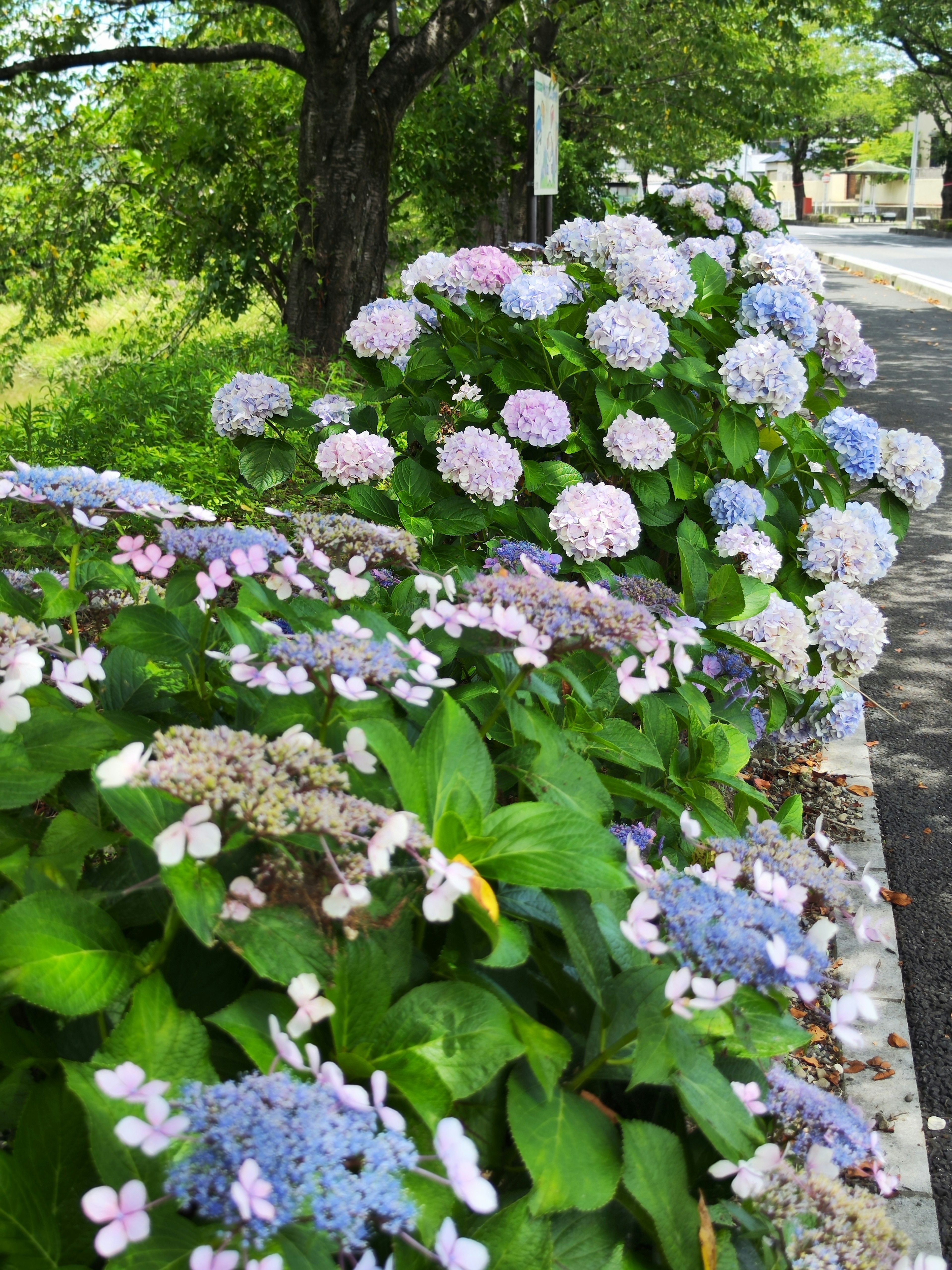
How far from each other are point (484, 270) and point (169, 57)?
6099 millimetres

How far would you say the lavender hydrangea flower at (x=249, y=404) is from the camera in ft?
9.38

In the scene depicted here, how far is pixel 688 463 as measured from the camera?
327 cm

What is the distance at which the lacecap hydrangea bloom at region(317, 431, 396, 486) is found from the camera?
9.06ft

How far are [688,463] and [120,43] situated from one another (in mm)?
8220

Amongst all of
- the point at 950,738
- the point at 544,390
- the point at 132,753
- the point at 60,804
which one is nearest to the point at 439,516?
the point at 544,390

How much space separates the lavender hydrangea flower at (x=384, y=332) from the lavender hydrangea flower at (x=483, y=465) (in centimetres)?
51

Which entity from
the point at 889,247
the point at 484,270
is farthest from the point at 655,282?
the point at 889,247

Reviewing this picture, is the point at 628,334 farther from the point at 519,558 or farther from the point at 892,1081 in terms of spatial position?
the point at 892,1081

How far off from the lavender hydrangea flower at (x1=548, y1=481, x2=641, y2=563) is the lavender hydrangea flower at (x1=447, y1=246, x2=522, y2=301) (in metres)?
0.83

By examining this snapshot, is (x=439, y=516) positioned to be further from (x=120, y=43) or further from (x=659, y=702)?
(x=120, y=43)

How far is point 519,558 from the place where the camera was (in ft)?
7.10

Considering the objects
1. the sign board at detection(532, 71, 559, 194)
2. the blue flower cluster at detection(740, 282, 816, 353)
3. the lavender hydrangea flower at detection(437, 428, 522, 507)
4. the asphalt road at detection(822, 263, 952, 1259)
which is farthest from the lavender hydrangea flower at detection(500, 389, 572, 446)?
the sign board at detection(532, 71, 559, 194)

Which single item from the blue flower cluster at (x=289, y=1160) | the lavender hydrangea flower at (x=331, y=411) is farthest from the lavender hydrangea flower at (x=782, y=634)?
the blue flower cluster at (x=289, y=1160)

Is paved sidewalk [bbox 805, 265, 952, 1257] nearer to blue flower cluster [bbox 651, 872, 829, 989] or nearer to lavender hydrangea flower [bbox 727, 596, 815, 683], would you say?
lavender hydrangea flower [bbox 727, 596, 815, 683]
